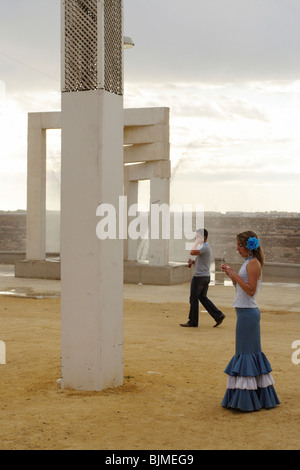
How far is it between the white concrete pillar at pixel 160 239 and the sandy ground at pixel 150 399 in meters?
9.20

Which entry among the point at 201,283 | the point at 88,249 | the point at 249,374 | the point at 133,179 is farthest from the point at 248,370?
the point at 133,179

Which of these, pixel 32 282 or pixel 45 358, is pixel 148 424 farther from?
pixel 32 282

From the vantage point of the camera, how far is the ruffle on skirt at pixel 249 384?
6.80m

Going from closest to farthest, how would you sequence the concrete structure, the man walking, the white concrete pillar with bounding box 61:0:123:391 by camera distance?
1. the white concrete pillar with bounding box 61:0:123:391
2. the man walking
3. the concrete structure

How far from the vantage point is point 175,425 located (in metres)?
6.39

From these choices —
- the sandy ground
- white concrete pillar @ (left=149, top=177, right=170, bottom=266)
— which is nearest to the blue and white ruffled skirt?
the sandy ground

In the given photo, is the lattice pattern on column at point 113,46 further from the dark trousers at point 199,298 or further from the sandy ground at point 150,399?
the dark trousers at point 199,298

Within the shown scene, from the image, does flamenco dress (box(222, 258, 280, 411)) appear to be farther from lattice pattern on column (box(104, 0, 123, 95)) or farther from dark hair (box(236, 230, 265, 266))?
lattice pattern on column (box(104, 0, 123, 95))

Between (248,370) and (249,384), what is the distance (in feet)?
0.46

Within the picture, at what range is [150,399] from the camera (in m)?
7.43

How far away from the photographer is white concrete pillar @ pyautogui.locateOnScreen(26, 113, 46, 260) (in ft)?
78.9
